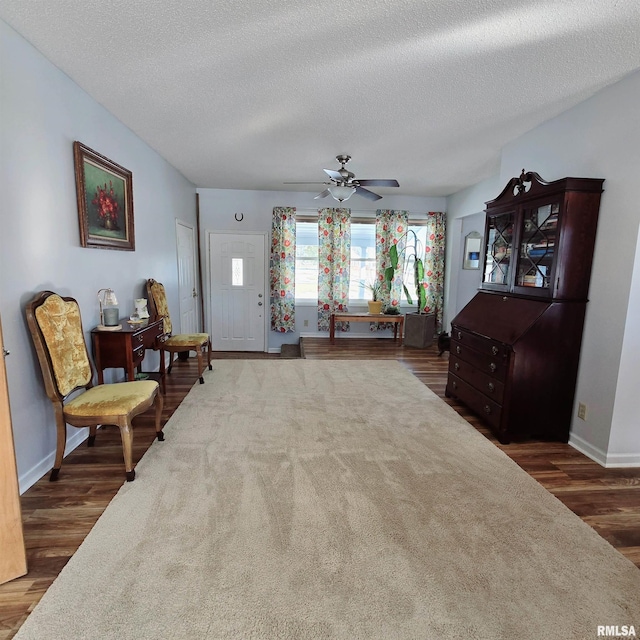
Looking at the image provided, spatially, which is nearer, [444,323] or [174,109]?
[174,109]

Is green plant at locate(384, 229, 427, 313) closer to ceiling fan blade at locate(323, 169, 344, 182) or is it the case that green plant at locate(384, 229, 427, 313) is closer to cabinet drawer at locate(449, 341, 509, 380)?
cabinet drawer at locate(449, 341, 509, 380)

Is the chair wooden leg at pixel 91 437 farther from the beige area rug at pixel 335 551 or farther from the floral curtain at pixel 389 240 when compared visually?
the floral curtain at pixel 389 240

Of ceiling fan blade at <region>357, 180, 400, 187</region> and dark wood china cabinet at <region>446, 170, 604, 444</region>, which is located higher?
ceiling fan blade at <region>357, 180, 400, 187</region>

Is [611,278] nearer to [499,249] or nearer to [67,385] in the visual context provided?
[499,249]

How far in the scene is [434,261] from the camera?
252 inches

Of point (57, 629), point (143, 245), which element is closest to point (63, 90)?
point (143, 245)

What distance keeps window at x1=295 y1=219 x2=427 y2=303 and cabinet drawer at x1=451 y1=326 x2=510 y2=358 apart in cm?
303

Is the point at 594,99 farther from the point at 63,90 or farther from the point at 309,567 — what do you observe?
the point at 63,90

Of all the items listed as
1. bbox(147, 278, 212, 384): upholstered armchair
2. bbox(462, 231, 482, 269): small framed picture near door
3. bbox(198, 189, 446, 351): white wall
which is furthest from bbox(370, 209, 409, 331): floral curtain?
bbox(147, 278, 212, 384): upholstered armchair

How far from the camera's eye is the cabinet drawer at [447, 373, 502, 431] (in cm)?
293

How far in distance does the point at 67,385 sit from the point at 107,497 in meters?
0.74

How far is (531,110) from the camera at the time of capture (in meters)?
2.88

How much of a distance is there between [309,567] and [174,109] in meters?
3.34

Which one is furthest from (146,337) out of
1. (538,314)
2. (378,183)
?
(538,314)
